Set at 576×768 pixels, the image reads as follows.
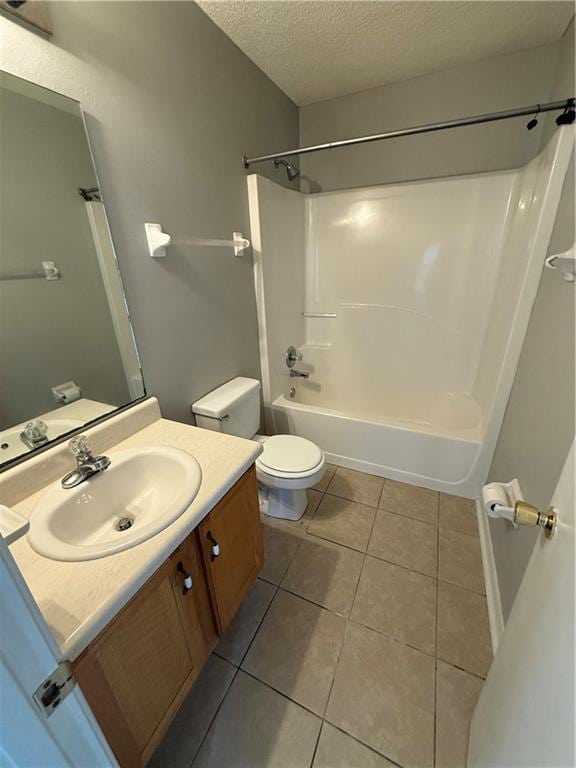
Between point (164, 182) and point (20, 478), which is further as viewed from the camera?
point (164, 182)

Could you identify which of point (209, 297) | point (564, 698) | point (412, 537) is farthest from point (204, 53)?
point (412, 537)

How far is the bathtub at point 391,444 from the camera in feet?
6.02

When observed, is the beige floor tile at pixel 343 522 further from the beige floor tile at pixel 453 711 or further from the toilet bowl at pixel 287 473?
the beige floor tile at pixel 453 711

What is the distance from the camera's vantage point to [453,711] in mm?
1045

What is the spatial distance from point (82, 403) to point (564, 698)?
4.34 feet

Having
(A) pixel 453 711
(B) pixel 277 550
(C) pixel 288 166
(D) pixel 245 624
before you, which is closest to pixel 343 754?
(A) pixel 453 711

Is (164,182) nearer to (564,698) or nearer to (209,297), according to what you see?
(209,297)

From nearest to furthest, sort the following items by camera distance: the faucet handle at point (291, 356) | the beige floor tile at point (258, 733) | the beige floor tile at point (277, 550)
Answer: the beige floor tile at point (258, 733) < the beige floor tile at point (277, 550) < the faucet handle at point (291, 356)

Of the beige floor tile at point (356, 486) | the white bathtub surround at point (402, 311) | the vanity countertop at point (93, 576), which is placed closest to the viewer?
the vanity countertop at point (93, 576)

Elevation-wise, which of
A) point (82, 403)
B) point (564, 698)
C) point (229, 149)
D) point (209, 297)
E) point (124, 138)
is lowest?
point (564, 698)


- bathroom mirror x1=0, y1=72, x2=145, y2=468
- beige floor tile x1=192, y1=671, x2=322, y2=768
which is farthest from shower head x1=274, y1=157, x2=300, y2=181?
beige floor tile x1=192, y1=671, x2=322, y2=768

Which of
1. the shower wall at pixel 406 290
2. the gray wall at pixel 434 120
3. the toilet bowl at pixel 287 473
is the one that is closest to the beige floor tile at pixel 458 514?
the shower wall at pixel 406 290

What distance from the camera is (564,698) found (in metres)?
0.43

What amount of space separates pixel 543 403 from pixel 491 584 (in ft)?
2.81
